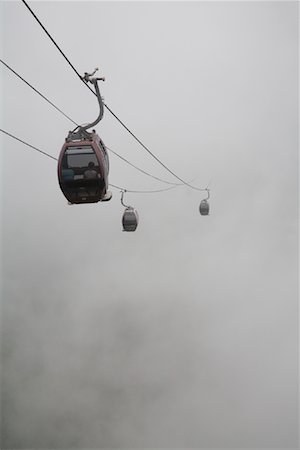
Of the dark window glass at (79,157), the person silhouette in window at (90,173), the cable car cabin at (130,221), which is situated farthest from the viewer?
the cable car cabin at (130,221)

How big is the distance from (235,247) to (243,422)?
45.1 m

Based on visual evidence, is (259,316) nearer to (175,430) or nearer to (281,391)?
(281,391)

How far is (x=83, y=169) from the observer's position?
10.0 meters

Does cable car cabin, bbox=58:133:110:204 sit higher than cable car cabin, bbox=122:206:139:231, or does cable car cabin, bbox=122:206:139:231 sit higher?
cable car cabin, bbox=58:133:110:204

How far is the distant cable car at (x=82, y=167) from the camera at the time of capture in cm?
982

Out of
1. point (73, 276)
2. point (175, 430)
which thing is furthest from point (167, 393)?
point (73, 276)

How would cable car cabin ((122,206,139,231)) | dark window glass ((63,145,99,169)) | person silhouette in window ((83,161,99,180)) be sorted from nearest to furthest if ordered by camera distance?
dark window glass ((63,145,99,169))
person silhouette in window ((83,161,99,180))
cable car cabin ((122,206,139,231))

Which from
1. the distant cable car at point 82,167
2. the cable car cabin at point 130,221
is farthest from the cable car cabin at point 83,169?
the cable car cabin at point 130,221

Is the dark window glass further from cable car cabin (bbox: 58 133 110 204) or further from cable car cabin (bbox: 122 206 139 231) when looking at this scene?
cable car cabin (bbox: 122 206 139 231)

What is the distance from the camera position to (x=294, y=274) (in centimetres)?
10881

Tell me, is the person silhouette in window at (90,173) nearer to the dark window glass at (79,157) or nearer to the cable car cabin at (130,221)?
the dark window glass at (79,157)

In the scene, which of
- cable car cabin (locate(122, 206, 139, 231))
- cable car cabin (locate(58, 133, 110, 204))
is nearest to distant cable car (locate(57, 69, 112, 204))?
cable car cabin (locate(58, 133, 110, 204))

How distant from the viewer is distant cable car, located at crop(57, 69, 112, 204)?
387 inches

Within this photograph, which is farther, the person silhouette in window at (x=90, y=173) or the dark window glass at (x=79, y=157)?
the person silhouette in window at (x=90, y=173)
